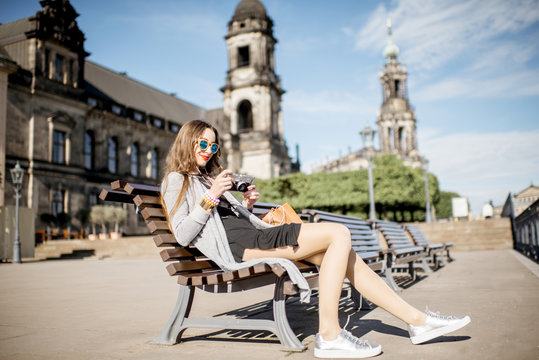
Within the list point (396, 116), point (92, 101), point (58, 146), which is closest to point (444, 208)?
point (396, 116)

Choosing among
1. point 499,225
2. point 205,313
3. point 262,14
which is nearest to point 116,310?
point 205,313

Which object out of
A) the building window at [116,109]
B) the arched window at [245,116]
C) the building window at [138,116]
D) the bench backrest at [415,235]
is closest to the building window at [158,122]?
the building window at [138,116]

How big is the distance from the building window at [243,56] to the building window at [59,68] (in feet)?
74.6

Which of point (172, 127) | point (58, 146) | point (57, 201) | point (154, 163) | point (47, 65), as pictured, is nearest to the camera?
point (57, 201)

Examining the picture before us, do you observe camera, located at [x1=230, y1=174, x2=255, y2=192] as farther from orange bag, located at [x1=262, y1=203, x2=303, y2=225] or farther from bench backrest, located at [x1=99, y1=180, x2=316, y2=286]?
bench backrest, located at [x1=99, y1=180, x2=316, y2=286]

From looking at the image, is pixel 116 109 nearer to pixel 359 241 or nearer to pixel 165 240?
pixel 359 241

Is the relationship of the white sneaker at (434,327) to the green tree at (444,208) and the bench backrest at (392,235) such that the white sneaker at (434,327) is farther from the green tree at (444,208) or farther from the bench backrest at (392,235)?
the green tree at (444,208)

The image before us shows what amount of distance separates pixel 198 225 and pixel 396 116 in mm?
83542

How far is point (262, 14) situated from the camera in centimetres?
5244

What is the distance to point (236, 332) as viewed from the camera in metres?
3.81

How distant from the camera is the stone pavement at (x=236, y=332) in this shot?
304 centimetres

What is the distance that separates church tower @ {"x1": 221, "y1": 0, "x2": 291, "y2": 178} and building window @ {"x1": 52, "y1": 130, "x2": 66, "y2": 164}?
66.1 ft

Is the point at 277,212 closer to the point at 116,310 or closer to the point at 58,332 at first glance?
the point at 58,332

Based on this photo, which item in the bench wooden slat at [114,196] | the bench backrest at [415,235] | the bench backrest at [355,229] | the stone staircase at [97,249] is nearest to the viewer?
the bench wooden slat at [114,196]
